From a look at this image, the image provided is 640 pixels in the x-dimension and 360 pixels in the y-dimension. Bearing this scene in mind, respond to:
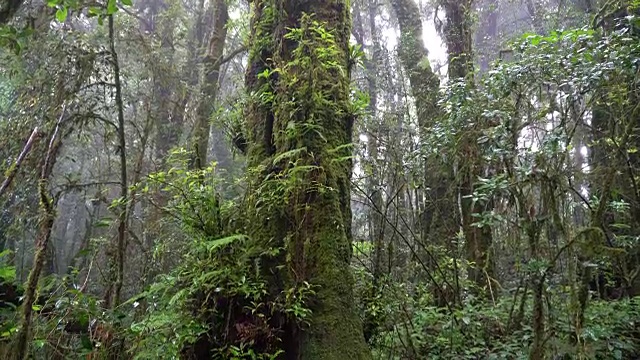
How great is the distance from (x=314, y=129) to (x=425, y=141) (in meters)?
2.30

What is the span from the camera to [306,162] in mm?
3621

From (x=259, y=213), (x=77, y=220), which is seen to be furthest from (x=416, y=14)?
(x=77, y=220)

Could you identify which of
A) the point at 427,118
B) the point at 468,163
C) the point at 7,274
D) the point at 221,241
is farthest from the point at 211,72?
the point at 221,241

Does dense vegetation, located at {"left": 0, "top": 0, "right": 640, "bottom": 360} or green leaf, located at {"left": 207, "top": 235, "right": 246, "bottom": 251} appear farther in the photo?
dense vegetation, located at {"left": 0, "top": 0, "right": 640, "bottom": 360}

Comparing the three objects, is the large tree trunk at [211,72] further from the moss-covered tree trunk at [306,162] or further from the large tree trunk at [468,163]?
the moss-covered tree trunk at [306,162]

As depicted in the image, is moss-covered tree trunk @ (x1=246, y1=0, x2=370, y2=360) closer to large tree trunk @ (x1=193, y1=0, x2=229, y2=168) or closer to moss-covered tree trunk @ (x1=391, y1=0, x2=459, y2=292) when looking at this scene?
moss-covered tree trunk @ (x1=391, y1=0, x2=459, y2=292)

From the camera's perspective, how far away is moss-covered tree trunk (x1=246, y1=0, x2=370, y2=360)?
3.22 metres

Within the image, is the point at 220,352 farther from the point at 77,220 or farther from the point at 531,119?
the point at 77,220

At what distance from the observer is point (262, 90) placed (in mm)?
4105

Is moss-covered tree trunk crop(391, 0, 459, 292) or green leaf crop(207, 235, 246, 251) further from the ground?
moss-covered tree trunk crop(391, 0, 459, 292)

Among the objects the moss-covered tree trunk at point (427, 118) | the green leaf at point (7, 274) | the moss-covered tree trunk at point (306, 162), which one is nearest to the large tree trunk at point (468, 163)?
the moss-covered tree trunk at point (427, 118)

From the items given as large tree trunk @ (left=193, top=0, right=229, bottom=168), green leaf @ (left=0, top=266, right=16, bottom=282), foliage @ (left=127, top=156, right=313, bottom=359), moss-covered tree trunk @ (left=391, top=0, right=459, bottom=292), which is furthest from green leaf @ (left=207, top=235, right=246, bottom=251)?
large tree trunk @ (left=193, top=0, right=229, bottom=168)

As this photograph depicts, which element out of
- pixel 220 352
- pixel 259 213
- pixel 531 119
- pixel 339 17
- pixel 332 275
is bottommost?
pixel 220 352

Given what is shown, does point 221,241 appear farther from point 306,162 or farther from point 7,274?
point 7,274
